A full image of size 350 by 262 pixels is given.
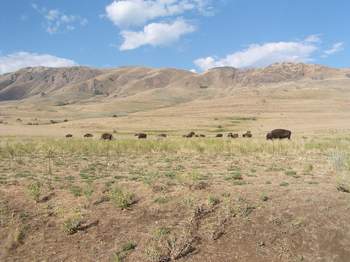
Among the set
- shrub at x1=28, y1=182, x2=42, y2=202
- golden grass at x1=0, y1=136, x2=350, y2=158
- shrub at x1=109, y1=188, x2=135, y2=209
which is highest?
shrub at x1=28, y1=182, x2=42, y2=202

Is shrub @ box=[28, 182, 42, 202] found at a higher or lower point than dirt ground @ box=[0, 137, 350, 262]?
higher

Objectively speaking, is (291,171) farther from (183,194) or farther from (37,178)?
(37,178)

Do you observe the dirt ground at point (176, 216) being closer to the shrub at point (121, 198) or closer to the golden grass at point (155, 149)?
the shrub at point (121, 198)

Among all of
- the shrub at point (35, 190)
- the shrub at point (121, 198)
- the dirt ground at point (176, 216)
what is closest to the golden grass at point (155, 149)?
the dirt ground at point (176, 216)

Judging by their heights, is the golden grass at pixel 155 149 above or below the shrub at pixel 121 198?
below

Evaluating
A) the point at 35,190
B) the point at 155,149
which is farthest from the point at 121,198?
the point at 155,149

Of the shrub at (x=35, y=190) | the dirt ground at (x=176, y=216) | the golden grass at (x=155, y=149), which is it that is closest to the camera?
the dirt ground at (x=176, y=216)

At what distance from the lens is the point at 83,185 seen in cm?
1505

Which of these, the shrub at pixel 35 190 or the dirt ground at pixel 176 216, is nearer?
the dirt ground at pixel 176 216

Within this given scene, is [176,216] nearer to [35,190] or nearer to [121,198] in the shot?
[121,198]

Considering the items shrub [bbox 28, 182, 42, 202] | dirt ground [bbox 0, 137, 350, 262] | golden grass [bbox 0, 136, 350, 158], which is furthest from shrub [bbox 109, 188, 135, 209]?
golden grass [bbox 0, 136, 350, 158]

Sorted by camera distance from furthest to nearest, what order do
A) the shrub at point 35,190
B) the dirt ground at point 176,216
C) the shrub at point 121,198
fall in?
the shrub at point 35,190 < the shrub at point 121,198 < the dirt ground at point 176,216

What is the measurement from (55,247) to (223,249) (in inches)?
173

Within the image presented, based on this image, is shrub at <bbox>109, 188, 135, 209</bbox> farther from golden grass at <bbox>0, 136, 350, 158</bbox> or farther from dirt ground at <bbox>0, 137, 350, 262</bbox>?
golden grass at <bbox>0, 136, 350, 158</bbox>
